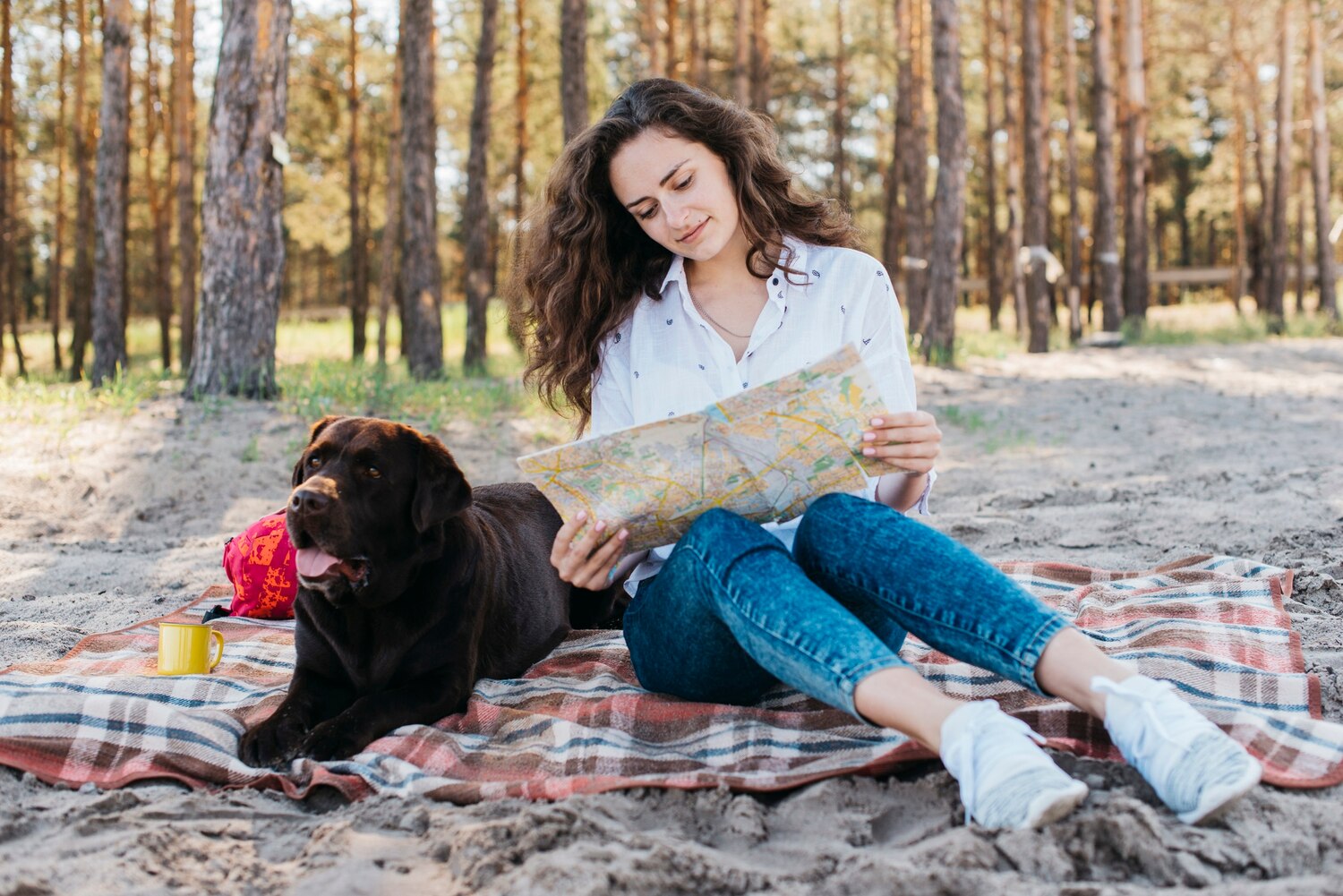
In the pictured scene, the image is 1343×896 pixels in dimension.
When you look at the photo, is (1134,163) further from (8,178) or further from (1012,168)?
(8,178)

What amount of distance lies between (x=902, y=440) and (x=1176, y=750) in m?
0.93

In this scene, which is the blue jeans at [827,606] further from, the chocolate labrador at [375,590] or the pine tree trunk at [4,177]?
the pine tree trunk at [4,177]

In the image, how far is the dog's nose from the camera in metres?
2.80

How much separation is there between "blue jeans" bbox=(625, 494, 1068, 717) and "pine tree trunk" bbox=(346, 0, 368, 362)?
48.7 feet

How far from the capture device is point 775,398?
250cm

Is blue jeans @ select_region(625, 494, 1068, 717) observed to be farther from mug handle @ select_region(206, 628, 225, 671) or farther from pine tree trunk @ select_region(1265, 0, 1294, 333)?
pine tree trunk @ select_region(1265, 0, 1294, 333)

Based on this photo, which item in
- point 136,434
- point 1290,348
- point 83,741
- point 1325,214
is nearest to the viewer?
point 83,741

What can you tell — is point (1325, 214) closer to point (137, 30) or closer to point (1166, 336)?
point (1166, 336)

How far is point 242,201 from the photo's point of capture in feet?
26.5

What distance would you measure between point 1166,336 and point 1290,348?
1930 millimetres

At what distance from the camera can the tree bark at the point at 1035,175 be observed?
1488 cm

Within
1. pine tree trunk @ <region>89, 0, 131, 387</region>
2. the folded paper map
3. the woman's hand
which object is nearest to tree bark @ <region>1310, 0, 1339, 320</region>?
pine tree trunk @ <region>89, 0, 131, 387</region>

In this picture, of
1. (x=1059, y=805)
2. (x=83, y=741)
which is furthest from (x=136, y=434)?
(x=1059, y=805)

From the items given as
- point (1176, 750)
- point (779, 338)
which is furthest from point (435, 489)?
point (1176, 750)
